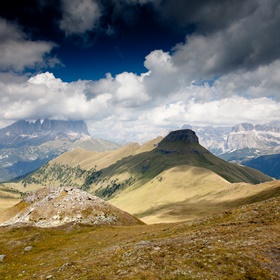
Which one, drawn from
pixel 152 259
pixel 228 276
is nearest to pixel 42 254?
pixel 152 259

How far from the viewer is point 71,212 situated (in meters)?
73.2

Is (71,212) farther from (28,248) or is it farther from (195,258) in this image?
(195,258)

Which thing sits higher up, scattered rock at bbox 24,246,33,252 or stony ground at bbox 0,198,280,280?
stony ground at bbox 0,198,280,280

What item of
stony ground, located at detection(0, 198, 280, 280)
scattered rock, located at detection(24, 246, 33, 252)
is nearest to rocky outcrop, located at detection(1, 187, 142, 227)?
scattered rock, located at detection(24, 246, 33, 252)

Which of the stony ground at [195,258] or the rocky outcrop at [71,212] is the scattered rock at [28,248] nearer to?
the stony ground at [195,258]

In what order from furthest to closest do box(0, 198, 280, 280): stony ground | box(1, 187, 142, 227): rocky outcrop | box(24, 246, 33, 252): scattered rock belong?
box(1, 187, 142, 227): rocky outcrop < box(24, 246, 33, 252): scattered rock < box(0, 198, 280, 280): stony ground

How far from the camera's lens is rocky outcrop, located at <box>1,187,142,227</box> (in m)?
71.1

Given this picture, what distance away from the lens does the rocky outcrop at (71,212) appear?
233 feet

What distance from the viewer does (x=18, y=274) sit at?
Result: 32719 mm

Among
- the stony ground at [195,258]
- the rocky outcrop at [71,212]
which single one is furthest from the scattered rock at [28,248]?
the rocky outcrop at [71,212]

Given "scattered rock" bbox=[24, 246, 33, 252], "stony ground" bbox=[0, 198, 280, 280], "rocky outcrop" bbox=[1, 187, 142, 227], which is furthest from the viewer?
"rocky outcrop" bbox=[1, 187, 142, 227]

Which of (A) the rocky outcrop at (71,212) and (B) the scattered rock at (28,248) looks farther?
(A) the rocky outcrop at (71,212)

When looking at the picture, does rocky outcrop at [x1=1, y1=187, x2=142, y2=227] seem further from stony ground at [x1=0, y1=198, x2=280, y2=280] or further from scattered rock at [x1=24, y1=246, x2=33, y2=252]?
stony ground at [x1=0, y1=198, x2=280, y2=280]

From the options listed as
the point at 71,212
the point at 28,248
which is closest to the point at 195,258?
the point at 28,248
